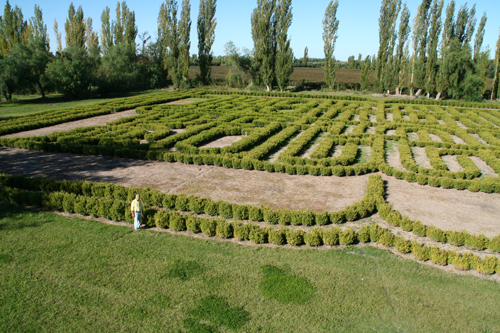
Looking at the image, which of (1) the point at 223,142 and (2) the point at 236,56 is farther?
(2) the point at 236,56

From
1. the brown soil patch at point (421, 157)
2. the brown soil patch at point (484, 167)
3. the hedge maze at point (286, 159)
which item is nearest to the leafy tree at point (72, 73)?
the hedge maze at point (286, 159)

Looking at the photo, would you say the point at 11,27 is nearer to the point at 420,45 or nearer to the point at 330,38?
the point at 330,38

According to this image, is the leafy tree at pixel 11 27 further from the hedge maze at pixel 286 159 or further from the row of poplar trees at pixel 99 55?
the hedge maze at pixel 286 159

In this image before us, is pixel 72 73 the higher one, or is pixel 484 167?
pixel 72 73

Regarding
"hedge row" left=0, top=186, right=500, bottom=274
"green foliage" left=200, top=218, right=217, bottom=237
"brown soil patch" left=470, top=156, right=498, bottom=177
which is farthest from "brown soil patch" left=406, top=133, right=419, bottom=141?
"green foliage" left=200, top=218, right=217, bottom=237

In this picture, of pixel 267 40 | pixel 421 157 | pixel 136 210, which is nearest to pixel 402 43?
pixel 267 40

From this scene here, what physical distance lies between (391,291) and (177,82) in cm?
4306

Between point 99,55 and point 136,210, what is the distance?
44973 millimetres

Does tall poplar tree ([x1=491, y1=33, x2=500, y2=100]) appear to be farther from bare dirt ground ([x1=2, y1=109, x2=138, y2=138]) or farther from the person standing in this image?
the person standing

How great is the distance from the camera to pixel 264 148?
53.1ft

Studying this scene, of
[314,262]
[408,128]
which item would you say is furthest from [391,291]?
[408,128]

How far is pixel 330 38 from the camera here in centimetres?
4600

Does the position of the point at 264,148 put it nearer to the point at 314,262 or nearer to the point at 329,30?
the point at 314,262

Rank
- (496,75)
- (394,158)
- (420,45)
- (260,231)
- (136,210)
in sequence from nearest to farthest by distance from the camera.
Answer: (260,231), (136,210), (394,158), (496,75), (420,45)
